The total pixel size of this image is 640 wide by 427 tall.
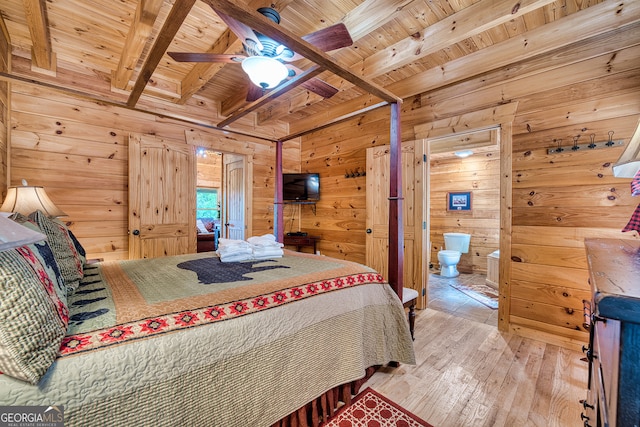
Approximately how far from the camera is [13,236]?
0.75m

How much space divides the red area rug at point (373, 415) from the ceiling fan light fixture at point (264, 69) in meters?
2.10

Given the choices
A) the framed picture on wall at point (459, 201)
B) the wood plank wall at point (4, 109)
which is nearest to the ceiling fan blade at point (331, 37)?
the wood plank wall at point (4, 109)

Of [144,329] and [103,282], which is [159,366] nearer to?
[144,329]

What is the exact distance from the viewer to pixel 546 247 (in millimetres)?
2371

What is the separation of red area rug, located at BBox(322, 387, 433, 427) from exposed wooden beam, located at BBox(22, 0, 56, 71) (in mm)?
3319

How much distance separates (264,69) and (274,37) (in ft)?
1.63

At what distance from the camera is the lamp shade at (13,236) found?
0.71 metres

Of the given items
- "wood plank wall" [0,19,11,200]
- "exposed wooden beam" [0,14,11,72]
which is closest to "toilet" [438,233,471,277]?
"wood plank wall" [0,19,11,200]

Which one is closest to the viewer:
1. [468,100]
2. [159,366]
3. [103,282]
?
[159,366]

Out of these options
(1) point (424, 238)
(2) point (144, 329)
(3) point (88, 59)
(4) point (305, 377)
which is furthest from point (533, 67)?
(3) point (88, 59)

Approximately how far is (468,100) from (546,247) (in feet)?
5.38

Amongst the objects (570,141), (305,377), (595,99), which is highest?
(595,99)

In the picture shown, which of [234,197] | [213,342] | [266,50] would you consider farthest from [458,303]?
[234,197]

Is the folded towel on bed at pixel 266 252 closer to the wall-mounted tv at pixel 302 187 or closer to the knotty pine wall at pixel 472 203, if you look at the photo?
the wall-mounted tv at pixel 302 187
